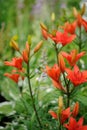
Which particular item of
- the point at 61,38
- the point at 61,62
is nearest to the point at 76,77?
the point at 61,62

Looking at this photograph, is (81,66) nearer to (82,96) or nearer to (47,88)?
(47,88)

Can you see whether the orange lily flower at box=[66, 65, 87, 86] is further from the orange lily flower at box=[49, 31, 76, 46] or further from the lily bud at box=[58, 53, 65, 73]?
the orange lily flower at box=[49, 31, 76, 46]

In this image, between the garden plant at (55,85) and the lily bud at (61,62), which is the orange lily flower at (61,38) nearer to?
the garden plant at (55,85)

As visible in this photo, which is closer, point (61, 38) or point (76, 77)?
point (76, 77)

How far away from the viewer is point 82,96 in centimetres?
143

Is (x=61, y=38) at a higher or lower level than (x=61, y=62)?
higher

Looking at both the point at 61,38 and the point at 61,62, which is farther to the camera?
the point at 61,38


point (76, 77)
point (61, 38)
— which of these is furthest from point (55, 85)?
point (61, 38)

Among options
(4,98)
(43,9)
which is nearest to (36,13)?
(43,9)

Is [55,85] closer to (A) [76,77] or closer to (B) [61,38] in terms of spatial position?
(A) [76,77]

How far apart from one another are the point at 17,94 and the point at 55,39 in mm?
728

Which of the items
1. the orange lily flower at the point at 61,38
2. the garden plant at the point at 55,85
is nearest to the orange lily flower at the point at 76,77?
the garden plant at the point at 55,85

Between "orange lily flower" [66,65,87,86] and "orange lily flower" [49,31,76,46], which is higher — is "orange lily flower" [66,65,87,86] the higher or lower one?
the lower one

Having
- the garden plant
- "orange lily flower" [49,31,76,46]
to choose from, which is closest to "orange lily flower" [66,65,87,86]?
the garden plant
